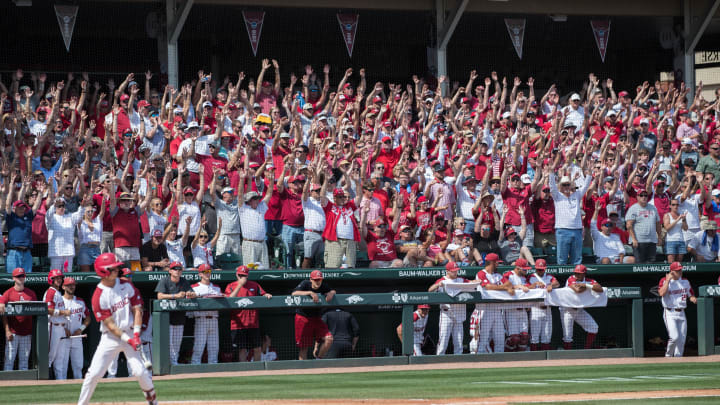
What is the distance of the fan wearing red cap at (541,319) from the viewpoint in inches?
642

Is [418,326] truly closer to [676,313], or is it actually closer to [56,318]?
[676,313]

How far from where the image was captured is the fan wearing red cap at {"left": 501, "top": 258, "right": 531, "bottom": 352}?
16.2 meters

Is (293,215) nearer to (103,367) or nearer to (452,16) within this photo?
(103,367)

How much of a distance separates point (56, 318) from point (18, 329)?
0.53 metres

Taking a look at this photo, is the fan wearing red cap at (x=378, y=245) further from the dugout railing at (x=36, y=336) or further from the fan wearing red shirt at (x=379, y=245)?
the dugout railing at (x=36, y=336)

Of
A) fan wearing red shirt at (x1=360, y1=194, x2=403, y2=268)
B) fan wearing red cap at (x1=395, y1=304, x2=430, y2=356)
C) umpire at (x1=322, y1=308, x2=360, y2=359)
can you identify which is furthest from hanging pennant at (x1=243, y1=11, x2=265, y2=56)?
umpire at (x1=322, y1=308, x2=360, y2=359)

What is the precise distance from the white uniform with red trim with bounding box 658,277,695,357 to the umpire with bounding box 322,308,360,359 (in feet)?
16.8

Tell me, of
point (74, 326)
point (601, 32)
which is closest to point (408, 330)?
point (74, 326)

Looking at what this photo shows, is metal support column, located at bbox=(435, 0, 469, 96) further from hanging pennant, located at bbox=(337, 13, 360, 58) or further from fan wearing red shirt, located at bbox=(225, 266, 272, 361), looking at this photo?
fan wearing red shirt, located at bbox=(225, 266, 272, 361)

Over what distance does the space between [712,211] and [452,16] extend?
848 centimetres

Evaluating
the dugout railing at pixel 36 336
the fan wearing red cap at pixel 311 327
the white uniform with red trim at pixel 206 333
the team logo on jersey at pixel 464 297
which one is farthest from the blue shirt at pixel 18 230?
the team logo on jersey at pixel 464 297

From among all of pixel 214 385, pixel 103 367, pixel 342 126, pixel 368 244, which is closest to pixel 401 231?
pixel 368 244

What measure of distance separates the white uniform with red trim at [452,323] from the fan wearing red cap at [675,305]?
341cm

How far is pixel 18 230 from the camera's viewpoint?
14859 mm
